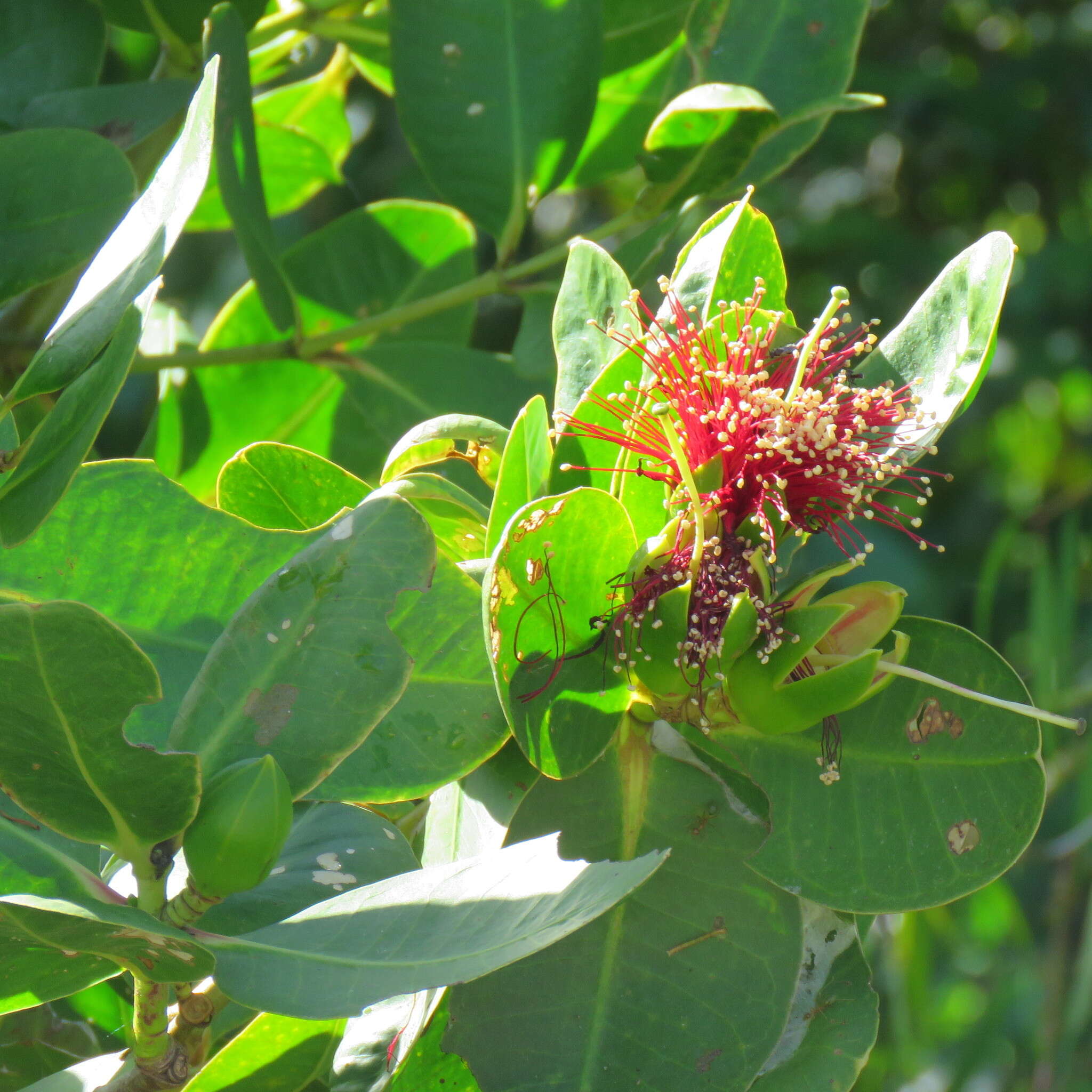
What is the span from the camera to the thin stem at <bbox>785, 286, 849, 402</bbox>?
73 centimetres

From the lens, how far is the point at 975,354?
2.35 feet

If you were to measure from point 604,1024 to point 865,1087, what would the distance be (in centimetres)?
81

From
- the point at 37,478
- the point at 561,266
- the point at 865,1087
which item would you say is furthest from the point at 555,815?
the point at 865,1087

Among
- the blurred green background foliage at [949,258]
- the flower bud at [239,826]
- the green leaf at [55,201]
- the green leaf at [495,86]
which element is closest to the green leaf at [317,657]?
the flower bud at [239,826]

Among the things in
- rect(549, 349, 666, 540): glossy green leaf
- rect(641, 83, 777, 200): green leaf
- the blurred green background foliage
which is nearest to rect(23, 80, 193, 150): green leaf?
rect(641, 83, 777, 200): green leaf

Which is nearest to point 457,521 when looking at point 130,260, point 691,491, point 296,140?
point 691,491

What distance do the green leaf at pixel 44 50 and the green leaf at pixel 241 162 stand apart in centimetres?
13

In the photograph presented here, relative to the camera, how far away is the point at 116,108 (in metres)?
1.00

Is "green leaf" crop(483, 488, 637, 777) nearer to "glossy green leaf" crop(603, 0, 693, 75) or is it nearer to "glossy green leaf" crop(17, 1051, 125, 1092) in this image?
"glossy green leaf" crop(17, 1051, 125, 1092)

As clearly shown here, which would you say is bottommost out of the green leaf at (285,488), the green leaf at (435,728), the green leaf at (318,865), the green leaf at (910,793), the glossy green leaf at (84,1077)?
the glossy green leaf at (84,1077)

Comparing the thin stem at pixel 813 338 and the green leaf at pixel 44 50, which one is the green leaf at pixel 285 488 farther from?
the green leaf at pixel 44 50

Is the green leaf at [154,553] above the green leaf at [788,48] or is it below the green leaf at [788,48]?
below

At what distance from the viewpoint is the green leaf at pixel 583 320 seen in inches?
30.1

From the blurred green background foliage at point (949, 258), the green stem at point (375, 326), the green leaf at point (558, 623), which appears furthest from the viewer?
the blurred green background foliage at point (949, 258)
